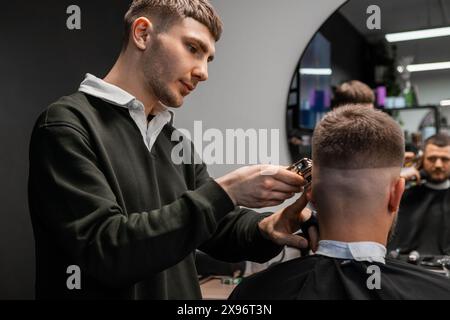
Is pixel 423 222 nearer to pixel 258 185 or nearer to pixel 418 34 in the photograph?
pixel 418 34

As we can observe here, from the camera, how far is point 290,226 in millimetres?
1376

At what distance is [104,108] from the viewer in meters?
1.38

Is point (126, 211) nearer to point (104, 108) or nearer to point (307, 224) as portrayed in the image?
point (104, 108)

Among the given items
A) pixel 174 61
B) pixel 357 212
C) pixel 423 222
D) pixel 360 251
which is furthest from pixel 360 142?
pixel 423 222

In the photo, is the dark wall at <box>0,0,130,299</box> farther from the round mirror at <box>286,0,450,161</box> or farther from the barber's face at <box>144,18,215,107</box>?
the round mirror at <box>286,0,450,161</box>

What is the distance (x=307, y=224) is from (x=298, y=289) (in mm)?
211

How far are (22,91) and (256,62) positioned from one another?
4.84 ft

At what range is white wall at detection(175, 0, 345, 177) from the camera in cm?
295

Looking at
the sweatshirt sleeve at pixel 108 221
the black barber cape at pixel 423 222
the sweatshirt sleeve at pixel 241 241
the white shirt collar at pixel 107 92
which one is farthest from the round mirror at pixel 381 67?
the sweatshirt sleeve at pixel 108 221

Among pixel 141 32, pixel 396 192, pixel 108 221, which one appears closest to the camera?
pixel 108 221

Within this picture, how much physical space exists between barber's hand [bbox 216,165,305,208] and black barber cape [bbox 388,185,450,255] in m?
2.00

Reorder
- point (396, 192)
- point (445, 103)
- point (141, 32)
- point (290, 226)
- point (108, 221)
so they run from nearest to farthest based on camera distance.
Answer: point (108, 221)
point (396, 192)
point (290, 226)
point (141, 32)
point (445, 103)

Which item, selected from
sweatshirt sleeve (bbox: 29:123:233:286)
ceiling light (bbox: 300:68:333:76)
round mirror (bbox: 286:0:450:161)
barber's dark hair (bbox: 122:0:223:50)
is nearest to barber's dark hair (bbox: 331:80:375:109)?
round mirror (bbox: 286:0:450:161)

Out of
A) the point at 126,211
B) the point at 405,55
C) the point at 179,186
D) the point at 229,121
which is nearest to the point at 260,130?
the point at 229,121
